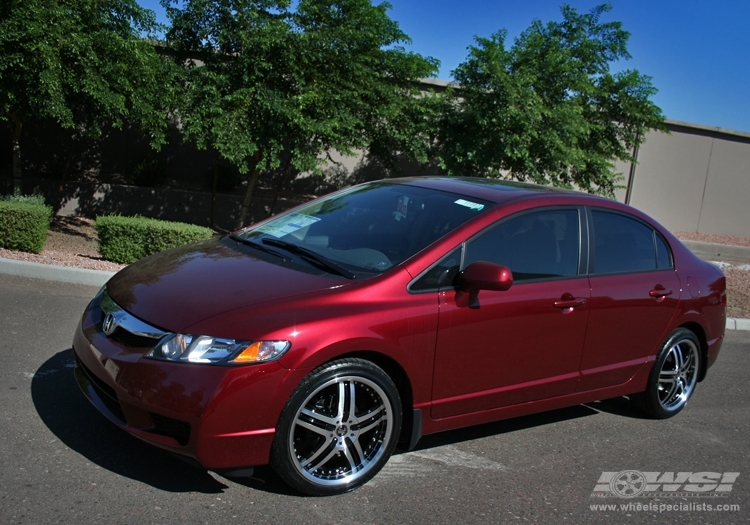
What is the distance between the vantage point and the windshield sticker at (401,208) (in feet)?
15.3

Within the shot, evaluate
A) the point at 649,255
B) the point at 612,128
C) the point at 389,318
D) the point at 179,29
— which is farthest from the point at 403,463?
the point at 612,128

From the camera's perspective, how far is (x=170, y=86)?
1139 cm

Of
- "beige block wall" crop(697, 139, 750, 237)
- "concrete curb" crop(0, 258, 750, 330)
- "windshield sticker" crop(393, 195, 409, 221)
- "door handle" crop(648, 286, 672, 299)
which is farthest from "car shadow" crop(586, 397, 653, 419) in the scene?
"beige block wall" crop(697, 139, 750, 237)

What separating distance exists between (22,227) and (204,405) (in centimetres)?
662

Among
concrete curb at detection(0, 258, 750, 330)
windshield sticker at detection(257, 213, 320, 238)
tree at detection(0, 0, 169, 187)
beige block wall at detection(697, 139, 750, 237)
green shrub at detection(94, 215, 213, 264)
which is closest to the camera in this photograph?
windshield sticker at detection(257, 213, 320, 238)

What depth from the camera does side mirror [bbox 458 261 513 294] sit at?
395cm

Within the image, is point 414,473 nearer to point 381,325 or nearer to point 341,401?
point 341,401

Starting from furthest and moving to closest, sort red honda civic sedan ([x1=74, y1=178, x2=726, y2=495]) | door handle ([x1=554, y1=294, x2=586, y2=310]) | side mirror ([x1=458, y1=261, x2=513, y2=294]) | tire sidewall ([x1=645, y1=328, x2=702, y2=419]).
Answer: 1. tire sidewall ([x1=645, y1=328, x2=702, y2=419])
2. door handle ([x1=554, y1=294, x2=586, y2=310])
3. side mirror ([x1=458, y1=261, x2=513, y2=294])
4. red honda civic sedan ([x1=74, y1=178, x2=726, y2=495])

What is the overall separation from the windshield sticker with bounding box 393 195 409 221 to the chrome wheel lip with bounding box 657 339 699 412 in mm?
2262

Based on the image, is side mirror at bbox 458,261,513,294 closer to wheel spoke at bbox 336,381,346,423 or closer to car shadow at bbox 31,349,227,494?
wheel spoke at bbox 336,381,346,423

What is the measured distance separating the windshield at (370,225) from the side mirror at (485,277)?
1.08ft

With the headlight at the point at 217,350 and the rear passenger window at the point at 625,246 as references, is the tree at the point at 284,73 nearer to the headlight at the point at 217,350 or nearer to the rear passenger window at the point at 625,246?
the rear passenger window at the point at 625,246

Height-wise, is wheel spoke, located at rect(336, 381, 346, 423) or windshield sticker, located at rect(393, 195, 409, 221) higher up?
windshield sticker, located at rect(393, 195, 409, 221)

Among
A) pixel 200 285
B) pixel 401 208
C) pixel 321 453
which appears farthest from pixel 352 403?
pixel 401 208
